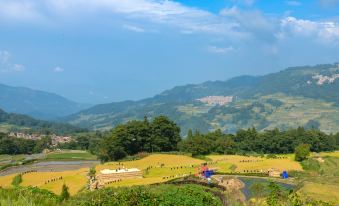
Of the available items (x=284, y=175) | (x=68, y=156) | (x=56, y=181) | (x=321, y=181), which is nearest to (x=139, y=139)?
(x=56, y=181)

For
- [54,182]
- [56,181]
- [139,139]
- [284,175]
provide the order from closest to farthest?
[284,175], [54,182], [56,181], [139,139]

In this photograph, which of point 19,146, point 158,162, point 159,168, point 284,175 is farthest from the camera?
point 19,146

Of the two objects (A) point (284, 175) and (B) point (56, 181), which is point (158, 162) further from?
(A) point (284, 175)

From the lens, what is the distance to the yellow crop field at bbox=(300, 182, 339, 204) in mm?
38594

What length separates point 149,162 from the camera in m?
68.7

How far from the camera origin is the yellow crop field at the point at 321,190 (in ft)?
127

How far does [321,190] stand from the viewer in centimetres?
4200

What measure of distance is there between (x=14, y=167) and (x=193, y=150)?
110ft

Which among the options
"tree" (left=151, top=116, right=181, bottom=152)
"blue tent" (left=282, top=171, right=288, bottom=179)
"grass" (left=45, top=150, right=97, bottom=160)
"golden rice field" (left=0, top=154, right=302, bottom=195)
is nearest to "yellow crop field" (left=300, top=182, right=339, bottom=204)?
"blue tent" (left=282, top=171, right=288, bottom=179)

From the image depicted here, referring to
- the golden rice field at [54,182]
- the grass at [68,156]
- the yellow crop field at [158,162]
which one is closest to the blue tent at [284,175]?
the yellow crop field at [158,162]

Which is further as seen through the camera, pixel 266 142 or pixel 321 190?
pixel 266 142

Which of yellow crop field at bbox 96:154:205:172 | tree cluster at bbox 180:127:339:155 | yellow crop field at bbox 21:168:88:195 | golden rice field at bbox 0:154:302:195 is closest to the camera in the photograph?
yellow crop field at bbox 21:168:88:195

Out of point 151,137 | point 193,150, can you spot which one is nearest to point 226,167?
point 193,150

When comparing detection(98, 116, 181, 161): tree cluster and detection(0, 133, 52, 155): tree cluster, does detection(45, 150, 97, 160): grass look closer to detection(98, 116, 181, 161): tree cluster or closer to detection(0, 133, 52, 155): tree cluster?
detection(0, 133, 52, 155): tree cluster
